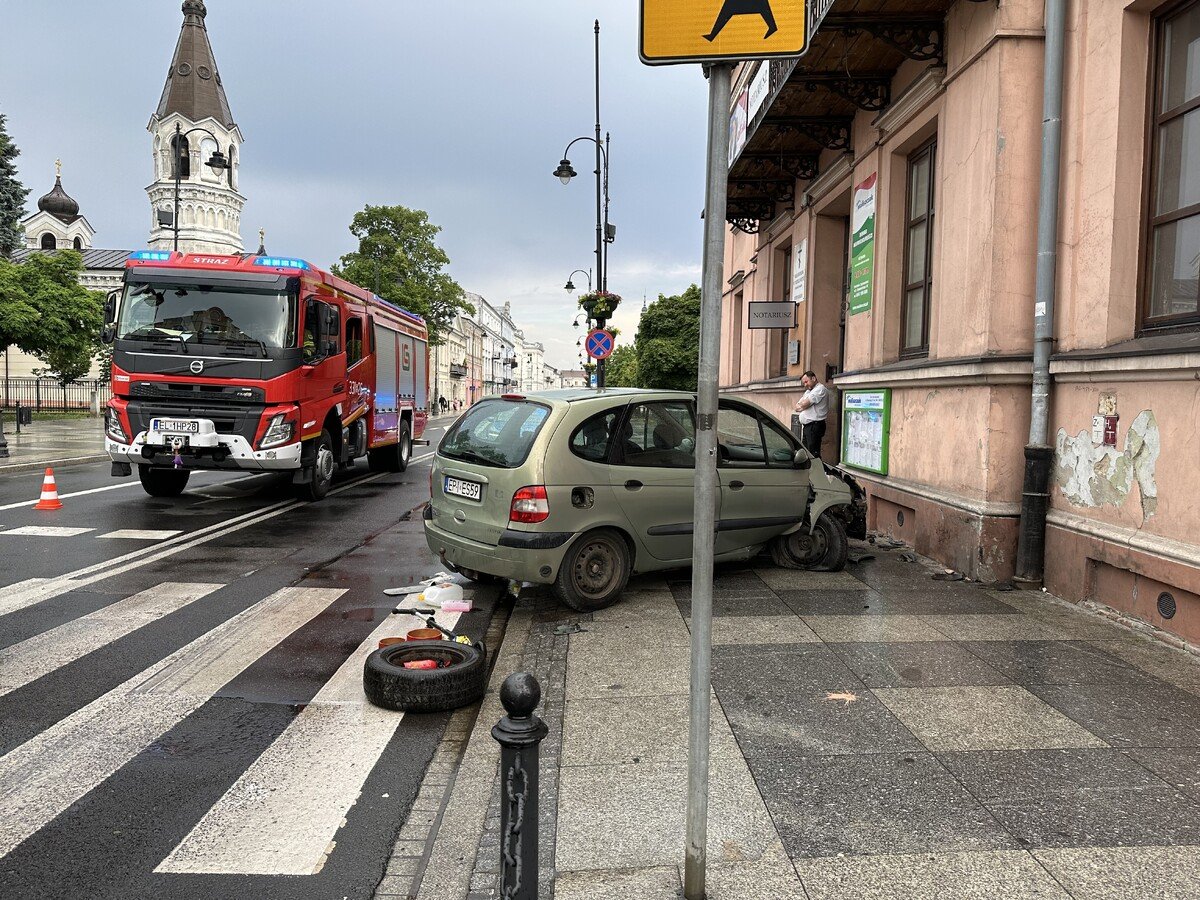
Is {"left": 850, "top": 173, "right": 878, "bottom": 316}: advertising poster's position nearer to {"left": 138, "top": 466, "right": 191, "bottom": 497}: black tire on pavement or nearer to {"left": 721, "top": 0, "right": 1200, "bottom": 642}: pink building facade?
{"left": 721, "top": 0, "right": 1200, "bottom": 642}: pink building facade

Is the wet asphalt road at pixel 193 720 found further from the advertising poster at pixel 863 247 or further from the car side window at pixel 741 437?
the advertising poster at pixel 863 247

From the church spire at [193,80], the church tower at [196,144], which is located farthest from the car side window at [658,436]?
the church spire at [193,80]

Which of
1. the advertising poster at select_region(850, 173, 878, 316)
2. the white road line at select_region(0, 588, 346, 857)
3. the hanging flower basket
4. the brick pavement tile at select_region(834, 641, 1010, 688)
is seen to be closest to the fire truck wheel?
the white road line at select_region(0, 588, 346, 857)

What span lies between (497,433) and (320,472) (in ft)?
23.5

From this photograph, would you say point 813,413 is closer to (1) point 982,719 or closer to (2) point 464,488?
(2) point 464,488

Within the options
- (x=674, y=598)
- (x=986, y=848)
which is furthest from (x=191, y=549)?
(x=986, y=848)

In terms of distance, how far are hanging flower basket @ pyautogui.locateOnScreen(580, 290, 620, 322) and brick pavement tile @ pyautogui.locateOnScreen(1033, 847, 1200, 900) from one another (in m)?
22.4

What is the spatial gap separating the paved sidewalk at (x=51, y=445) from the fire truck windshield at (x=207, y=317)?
6.39m

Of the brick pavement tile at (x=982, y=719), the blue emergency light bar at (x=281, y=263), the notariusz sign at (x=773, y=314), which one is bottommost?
the brick pavement tile at (x=982, y=719)

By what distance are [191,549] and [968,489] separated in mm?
7413

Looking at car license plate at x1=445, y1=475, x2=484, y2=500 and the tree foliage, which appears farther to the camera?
the tree foliage

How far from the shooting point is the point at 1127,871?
285cm

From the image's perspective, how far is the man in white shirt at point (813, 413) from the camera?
1248cm

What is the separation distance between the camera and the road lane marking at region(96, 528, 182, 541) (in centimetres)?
931
